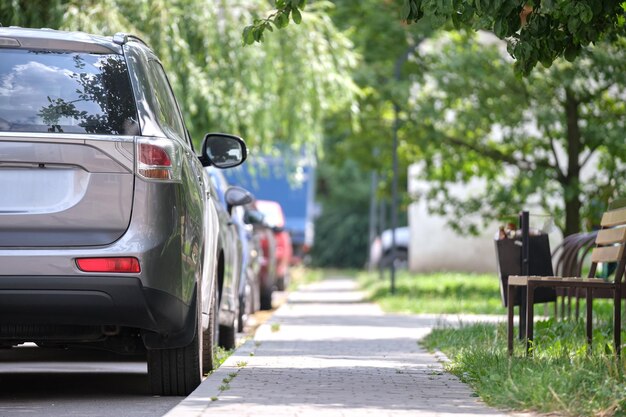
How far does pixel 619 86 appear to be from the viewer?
2270 cm

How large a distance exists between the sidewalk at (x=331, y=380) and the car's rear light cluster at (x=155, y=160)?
1.18 m

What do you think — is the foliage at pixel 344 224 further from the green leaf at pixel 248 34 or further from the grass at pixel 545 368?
the green leaf at pixel 248 34

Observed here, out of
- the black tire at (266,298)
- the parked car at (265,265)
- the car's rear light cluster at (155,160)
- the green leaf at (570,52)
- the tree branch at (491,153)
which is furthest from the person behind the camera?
the tree branch at (491,153)

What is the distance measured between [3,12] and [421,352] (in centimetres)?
635

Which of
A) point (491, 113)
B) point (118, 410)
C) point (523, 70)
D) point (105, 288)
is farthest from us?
point (491, 113)

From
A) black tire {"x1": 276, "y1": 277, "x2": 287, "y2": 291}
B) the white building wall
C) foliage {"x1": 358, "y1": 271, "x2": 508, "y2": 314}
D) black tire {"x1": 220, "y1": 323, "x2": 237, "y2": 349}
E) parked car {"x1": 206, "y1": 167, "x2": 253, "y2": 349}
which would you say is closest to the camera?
parked car {"x1": 206, "y1": 167, "x2": 253, "y2": 349}

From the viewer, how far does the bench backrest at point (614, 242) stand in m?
8.95

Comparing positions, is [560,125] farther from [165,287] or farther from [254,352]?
[165,287]

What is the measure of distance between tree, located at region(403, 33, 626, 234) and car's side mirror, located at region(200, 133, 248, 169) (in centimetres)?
1303

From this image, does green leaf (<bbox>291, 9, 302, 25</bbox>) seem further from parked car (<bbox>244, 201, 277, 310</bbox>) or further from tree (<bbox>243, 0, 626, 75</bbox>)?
parked car (<bbox>244, 201, 277, 310</bbox>)

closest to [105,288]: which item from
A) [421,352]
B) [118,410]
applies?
[118,410]

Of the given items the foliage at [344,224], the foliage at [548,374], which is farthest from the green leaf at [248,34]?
the foliage at [344,224]

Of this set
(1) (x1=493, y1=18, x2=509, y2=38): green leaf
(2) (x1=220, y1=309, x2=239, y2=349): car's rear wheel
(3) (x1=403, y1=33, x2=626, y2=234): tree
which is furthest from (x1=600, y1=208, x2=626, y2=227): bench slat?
(3) (x1=403, y1=33, x2=626, y2=234): tree

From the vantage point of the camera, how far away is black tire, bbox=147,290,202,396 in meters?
Answer: 8.24
